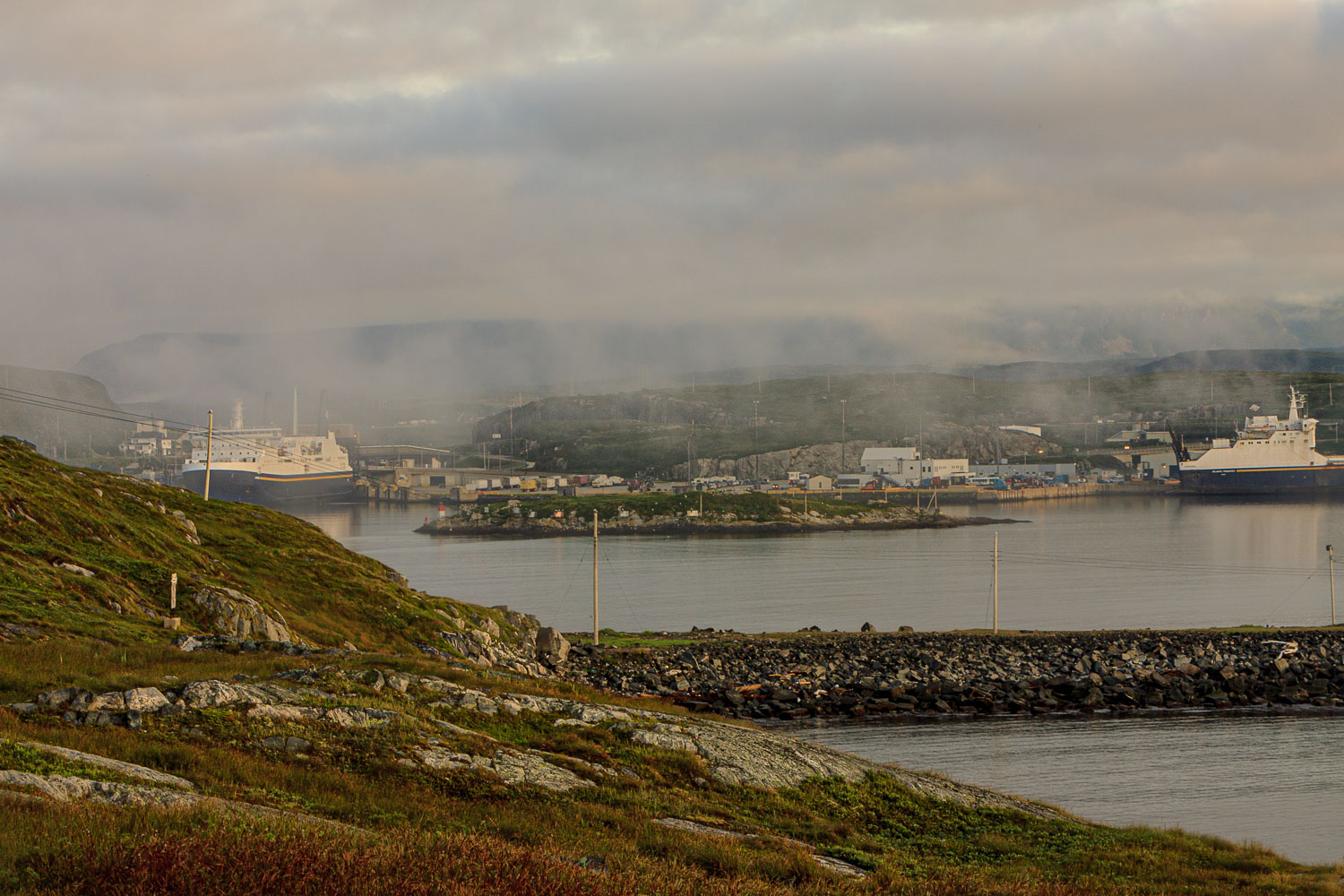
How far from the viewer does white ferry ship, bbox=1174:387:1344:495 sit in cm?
14438

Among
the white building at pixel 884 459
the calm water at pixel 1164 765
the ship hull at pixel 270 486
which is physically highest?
the white building at pixel 884 459

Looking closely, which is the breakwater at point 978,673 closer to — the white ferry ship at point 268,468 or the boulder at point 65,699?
the boulder at point 65,699

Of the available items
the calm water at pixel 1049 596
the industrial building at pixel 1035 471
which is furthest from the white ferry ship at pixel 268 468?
the industrial building at pixel 1035 471

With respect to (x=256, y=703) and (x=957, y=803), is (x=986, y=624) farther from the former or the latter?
(x=256, y=703)

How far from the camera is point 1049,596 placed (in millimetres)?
53938

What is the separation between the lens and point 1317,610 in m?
47.9

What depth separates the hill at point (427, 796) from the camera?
521 centimetres

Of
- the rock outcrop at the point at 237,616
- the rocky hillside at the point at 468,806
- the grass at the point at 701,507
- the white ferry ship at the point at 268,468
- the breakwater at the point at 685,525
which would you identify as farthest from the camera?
the white ferry ship at the point at 268,468

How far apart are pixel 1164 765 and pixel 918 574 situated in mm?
44811

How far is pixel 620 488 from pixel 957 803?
142 meters

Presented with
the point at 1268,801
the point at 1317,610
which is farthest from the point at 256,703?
the point at 1317,610

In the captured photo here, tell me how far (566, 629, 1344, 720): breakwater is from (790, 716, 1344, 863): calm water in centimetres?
164

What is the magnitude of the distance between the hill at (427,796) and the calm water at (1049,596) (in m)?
7.11

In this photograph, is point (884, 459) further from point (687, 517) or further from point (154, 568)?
point (154, 568)
